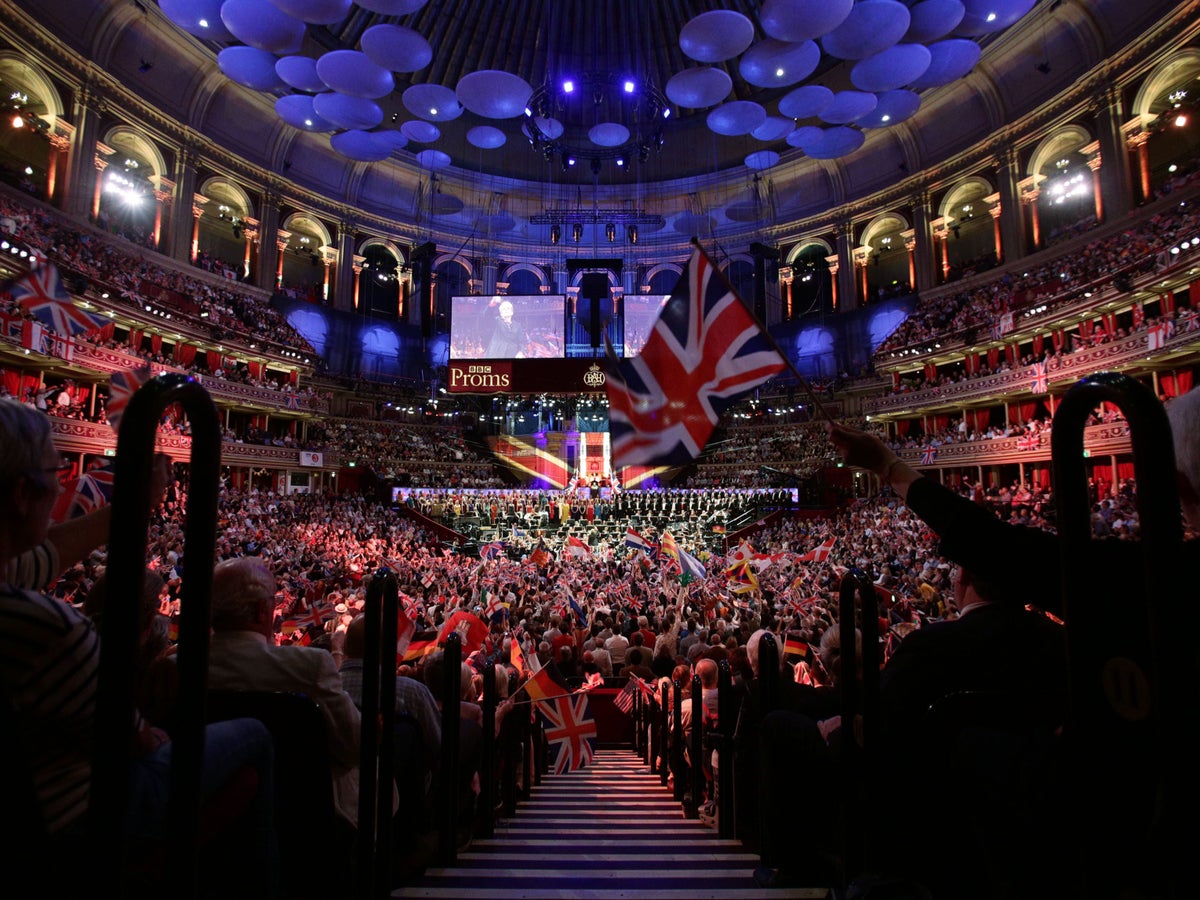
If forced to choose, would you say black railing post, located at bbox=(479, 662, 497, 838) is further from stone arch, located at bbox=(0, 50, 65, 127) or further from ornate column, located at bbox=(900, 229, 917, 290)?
ornate column, located at bbox=(900, 229, 917, 290)

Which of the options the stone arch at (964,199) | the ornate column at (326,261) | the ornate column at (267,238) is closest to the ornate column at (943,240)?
the stone arch at (964,199)

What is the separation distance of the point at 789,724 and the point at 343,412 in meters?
36.1

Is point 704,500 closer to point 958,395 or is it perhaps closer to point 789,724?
point 958,395

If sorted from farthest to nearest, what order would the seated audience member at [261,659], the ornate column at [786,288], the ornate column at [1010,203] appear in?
the ornate column at [786,288], the ornate column at [1010,203], the seated audience member at [261,659]

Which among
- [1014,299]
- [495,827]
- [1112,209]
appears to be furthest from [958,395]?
[495,827]

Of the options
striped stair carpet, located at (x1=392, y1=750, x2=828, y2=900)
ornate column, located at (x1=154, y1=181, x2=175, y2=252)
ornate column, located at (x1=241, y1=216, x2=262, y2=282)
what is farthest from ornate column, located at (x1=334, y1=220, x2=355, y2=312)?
striped stair carpet, located at (x1=392, y1=750, x2=828, y2=900)

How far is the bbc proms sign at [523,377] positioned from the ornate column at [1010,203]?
63.6 ft

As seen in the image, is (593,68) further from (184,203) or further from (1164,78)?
(1164,78)

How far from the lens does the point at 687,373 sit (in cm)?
443

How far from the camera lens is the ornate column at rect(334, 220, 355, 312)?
37312 millimetres

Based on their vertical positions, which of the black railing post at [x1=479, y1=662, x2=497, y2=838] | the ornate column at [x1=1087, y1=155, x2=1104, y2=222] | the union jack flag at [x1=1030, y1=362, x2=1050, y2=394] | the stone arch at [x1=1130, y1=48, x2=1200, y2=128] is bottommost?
the black railing post at [x1=479, y1=662, x2=497, y2=838]

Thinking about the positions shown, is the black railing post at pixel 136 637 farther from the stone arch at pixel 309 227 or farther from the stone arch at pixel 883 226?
the stone arch at pixel 883 226

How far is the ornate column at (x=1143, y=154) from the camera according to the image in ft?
A: 81.1

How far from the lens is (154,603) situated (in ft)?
9.17
